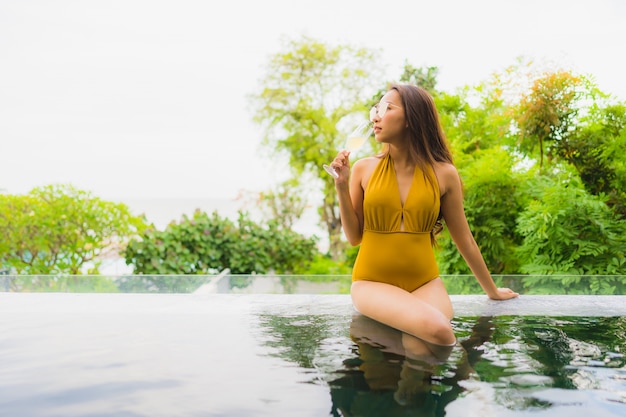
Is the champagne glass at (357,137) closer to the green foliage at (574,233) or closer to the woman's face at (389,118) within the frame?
the woman's face at (389,118)

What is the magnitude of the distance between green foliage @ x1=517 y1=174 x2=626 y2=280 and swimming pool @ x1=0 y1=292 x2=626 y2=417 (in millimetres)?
2161

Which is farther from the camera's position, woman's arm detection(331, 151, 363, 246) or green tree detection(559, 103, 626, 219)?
green tree detection(559, 103, 626, 219)

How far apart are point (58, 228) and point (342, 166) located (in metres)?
6.39

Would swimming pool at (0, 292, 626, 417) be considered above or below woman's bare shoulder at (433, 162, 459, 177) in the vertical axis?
below

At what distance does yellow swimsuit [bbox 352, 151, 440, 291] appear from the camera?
2.69 metres

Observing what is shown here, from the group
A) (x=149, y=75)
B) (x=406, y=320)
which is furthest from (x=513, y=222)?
(x=149, y=75)

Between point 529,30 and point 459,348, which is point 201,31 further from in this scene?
point 459,348

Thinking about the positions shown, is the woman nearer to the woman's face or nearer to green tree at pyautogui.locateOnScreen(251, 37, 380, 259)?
the woman's face

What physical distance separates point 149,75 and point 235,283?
61.7ft

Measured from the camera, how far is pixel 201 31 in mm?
18469

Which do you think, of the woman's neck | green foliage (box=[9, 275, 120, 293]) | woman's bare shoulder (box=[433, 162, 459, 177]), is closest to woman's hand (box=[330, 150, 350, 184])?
the woman's neck

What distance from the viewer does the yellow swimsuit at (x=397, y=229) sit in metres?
2.69

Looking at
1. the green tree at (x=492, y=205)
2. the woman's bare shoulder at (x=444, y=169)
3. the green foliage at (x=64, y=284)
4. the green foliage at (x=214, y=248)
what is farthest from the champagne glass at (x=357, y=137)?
the green foliage at (x=214, y=248)

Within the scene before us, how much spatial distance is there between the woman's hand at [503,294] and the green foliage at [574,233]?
82.4 inches
